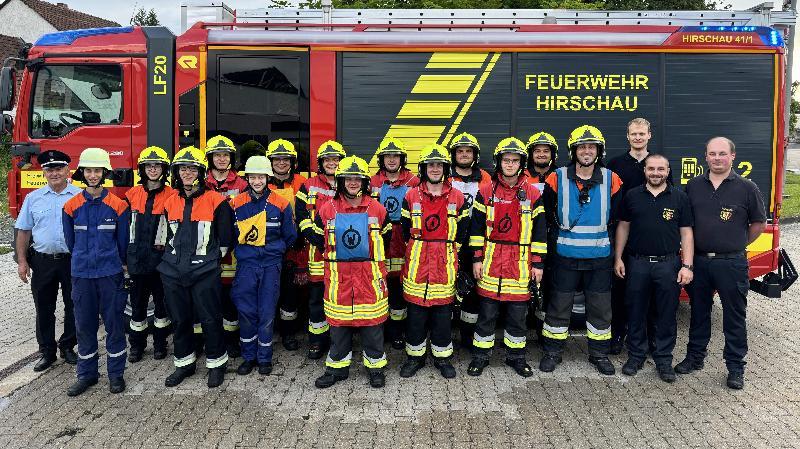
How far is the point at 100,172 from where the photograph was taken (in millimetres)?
4184

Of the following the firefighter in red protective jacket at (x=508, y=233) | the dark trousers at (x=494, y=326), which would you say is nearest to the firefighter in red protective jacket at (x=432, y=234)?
the firefighter in red protective jacket at (x=508, y=233)

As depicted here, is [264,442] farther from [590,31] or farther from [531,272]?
[590,31]

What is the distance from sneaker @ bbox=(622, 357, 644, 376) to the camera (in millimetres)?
4562

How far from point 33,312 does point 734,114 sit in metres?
7.88

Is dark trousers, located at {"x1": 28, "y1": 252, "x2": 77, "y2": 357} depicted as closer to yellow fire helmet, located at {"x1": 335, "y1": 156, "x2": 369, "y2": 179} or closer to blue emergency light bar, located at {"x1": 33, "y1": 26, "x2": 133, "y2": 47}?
blue emergency light bar, located at {"x1": 33, "y1": 26, "x2": 133, "y2": 47}

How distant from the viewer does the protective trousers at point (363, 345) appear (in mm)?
4328

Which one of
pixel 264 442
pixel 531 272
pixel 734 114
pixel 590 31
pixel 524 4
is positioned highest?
pixel 524 4

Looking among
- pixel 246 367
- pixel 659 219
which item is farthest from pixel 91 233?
pixel 659 219

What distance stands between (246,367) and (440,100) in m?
3.02

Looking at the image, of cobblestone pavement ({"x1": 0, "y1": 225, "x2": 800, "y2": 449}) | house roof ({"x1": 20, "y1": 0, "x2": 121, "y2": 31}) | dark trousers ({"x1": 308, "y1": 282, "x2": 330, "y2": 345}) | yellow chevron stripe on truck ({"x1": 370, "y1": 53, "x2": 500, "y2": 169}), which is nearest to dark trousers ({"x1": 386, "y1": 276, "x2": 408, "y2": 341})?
cobblestone pavement ({"x1": 0, "y1": 225, "x2": 800, "y2": 449})

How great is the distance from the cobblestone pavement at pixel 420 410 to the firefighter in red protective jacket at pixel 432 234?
699 millimetres

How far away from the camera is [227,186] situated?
193 inches

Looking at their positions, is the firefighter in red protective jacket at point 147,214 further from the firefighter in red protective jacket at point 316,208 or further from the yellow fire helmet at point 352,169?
the yellow fire helmet at point 352,169

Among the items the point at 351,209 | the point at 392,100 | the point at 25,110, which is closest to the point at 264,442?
the point at 351,209
